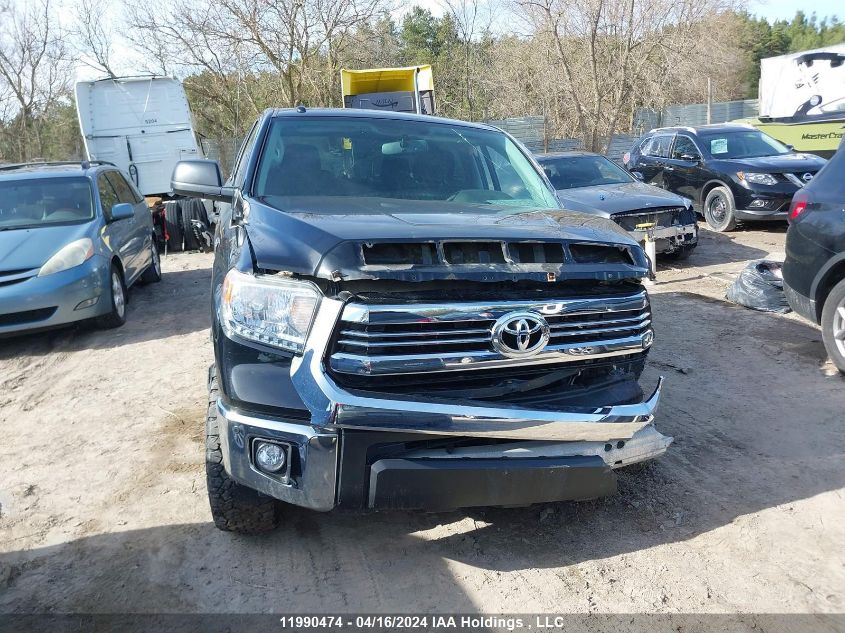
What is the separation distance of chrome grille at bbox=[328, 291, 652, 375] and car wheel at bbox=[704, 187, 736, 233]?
30.2 feet

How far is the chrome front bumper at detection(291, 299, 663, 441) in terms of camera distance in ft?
8.09

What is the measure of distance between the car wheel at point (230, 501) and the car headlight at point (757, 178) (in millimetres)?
9976

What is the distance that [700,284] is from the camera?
26.7 feet

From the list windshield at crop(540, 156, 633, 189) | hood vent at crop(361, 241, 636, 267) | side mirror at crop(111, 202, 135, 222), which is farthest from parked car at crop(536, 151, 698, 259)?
hood vent at crop(361, 241, 636, 267)

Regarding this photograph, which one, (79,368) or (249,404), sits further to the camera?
(79,368)

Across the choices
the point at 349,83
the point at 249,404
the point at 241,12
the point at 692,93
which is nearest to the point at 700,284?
the point at 249,404

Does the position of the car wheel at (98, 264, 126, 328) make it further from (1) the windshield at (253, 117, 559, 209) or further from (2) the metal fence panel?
(2) the metal fence panel

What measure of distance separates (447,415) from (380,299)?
1.64 feet

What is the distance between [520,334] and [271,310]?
3.18 ft

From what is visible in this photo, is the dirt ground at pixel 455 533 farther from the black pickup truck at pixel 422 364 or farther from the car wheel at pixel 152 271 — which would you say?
the car wheel at pixel 152 271

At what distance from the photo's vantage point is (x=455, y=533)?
3.19 m

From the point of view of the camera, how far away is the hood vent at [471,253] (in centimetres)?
258

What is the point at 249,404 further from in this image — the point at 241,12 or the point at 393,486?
the point at 241,12

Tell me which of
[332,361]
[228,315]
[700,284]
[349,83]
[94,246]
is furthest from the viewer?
[349,83]
